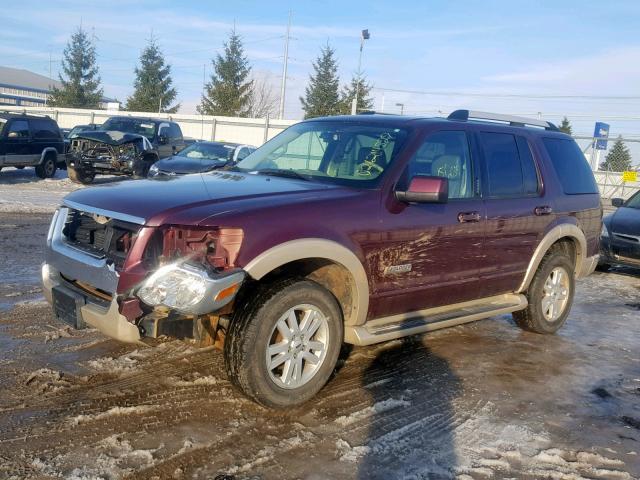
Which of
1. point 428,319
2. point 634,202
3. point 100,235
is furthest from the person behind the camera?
point 634,202

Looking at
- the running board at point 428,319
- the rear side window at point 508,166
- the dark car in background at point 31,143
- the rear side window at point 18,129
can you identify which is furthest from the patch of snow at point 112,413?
the rear side window at point 18,129

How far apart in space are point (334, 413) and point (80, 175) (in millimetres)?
14593

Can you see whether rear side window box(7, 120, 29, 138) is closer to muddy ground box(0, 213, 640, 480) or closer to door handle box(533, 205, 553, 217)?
muddy ground box(0, 213, 640, 480)

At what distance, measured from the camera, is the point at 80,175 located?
658 inches

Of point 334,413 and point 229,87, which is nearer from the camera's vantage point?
point 334,413

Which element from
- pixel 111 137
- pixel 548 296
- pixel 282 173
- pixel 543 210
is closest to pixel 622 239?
pixel 548 296

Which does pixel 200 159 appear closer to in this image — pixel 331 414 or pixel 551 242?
pixel 551 242

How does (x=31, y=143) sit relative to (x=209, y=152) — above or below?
below

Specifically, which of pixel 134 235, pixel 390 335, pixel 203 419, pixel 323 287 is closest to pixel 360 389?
pixel 390 335

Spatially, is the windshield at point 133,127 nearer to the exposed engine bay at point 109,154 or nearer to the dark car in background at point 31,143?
the dark car in background at point 31,143

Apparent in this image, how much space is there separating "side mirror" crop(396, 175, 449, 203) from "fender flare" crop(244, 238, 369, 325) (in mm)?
611

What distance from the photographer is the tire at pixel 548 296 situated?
5.94 metres

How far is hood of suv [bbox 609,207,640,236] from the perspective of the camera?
31.0 feet

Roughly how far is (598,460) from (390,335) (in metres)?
1.49
